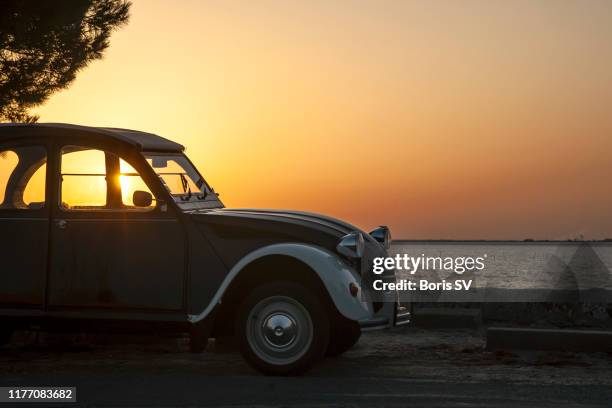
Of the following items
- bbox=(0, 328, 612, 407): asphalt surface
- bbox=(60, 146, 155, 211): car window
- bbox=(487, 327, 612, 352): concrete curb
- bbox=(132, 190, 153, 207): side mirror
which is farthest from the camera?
bbox=(487, 327, 612, 352): concrete curb

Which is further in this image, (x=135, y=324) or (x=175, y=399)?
(x=135, y=324)

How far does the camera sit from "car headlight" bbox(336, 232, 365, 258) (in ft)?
28.4

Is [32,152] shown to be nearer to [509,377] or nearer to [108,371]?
[108,371]

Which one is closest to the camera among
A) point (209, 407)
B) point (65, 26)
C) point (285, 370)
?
point (209, 407)

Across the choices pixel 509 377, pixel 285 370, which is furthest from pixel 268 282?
pixel 509 377

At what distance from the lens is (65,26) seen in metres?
18.7

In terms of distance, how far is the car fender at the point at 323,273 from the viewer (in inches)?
331

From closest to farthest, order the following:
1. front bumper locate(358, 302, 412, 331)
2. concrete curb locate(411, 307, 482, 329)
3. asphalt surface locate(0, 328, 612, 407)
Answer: asphalt surface locate(0, 328, 612, 407) → front bumper locate(358, 302, 412, 331) → concrete curb locate(411, 307, 482, 329)

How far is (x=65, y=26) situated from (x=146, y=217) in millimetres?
10988

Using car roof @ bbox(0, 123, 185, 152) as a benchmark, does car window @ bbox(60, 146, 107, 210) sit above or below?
below

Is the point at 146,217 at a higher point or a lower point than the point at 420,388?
higher

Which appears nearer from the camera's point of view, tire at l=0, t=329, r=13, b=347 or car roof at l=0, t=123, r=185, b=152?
car roof at l=0, t=123, r=185, b=152

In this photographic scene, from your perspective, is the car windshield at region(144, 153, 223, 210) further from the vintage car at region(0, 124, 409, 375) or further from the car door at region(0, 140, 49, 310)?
the car door at region(0, 140, 49, 310)

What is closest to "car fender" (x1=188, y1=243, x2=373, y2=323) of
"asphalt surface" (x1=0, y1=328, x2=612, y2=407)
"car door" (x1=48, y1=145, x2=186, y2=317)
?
"car door" (x1=48, y1=145, x2=186, y2=317)
